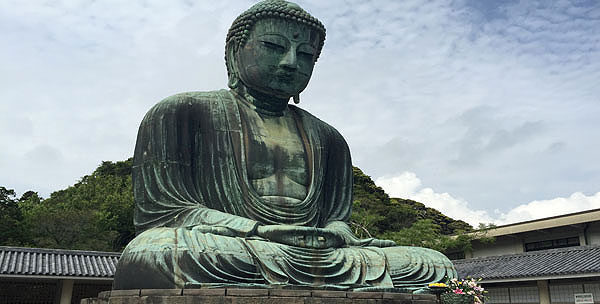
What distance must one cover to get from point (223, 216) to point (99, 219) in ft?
79.8

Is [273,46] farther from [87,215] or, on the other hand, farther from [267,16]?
[87,215]

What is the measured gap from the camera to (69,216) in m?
26.6

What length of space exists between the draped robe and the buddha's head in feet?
1.60

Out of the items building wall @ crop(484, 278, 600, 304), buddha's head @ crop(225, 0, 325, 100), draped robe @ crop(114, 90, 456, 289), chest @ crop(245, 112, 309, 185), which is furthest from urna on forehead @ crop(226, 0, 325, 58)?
building wall @ crop(484, 278, 600, 304)

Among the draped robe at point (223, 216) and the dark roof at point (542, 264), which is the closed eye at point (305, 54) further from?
the dark roof at point (542, 264)

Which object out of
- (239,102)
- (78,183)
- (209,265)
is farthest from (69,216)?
(209,265)

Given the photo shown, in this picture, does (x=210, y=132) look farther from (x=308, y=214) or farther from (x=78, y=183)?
(x=78, y=183)

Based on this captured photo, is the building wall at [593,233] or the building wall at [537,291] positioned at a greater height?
the building wall at [593,233]

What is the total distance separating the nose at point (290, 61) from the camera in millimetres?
6898

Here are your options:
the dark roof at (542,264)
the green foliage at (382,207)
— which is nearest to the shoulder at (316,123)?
the dark roof at (542,264)

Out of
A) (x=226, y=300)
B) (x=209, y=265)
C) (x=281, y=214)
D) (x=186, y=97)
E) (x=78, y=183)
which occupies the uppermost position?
(x=78, y=183)

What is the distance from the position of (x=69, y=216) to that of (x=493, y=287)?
19.5 meters

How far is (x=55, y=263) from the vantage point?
16594 millimetres

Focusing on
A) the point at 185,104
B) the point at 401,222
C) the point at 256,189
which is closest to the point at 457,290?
the point at 256,189
